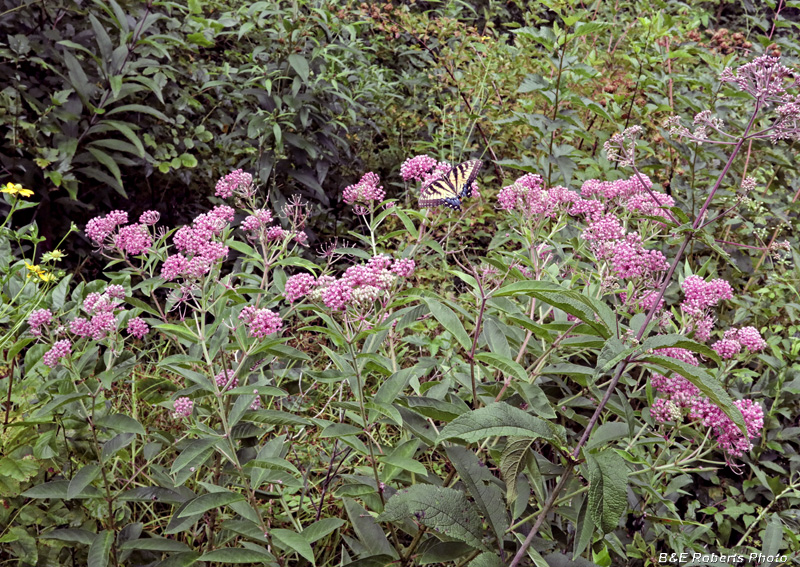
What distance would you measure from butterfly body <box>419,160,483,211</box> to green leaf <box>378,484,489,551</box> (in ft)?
3.55

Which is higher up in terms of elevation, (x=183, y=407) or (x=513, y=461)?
(x=513, y=461)

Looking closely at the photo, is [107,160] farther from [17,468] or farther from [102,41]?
[17,468]

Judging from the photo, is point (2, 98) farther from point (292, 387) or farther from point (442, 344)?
point (442, 344)

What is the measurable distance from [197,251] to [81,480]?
26.2 inches

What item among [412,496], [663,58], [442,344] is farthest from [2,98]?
[663,58]

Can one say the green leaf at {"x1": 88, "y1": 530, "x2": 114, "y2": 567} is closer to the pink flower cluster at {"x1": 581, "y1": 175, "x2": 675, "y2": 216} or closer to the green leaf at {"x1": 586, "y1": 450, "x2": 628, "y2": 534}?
the green leaf at {"x1": 586, "y1": 450, "x2": 628, "y2": 534}

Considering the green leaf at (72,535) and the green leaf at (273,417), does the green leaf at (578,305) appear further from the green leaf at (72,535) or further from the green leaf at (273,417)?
the green leaf at (72,535)

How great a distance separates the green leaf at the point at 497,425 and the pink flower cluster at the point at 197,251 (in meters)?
0.82

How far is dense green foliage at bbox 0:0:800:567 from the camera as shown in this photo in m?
1.42

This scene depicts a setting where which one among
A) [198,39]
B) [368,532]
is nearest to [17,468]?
[368,532]

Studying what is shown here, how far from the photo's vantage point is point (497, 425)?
1148 mm

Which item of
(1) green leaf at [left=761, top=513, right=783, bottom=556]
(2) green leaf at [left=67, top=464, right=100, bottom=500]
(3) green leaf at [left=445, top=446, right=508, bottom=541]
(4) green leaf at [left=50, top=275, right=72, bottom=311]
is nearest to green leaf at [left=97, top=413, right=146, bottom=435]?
(2) green leaf at [left=67, top=464, right=100, bottom=500]

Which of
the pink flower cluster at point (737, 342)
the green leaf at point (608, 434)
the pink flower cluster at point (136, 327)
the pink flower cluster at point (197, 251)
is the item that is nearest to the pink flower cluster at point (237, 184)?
the pink flower cluster at point (197, 251)

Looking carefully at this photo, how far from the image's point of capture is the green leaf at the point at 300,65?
3877 mm
